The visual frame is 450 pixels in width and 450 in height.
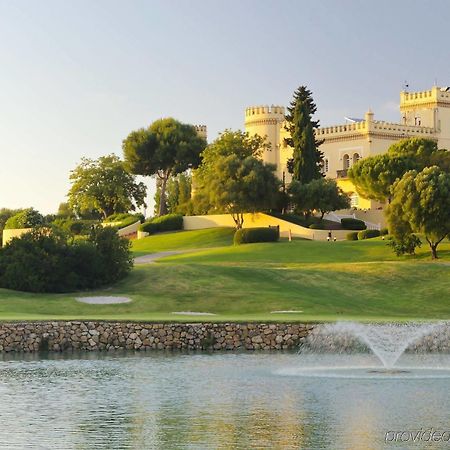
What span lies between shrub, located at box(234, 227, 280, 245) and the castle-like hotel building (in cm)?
2615

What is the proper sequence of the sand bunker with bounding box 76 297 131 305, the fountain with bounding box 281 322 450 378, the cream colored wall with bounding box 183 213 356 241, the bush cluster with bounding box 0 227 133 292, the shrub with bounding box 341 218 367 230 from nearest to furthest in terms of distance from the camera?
1. the fountain with bounding box 281 322 450 378
2. the sand bunker with bounding box 76 297 131 305
3. the bush cluster with bounding box 0 227 133 292
4. the cream colored wall with bounding box 183 213 356 241
5. the shrub with bounding box 341 218 367 230

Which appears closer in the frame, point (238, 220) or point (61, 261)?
point (61, 261)

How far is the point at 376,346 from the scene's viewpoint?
3466 centimetres

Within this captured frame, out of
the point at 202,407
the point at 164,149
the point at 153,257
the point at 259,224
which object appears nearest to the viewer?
the point at 202,407

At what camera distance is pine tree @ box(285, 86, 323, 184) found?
99.7 m

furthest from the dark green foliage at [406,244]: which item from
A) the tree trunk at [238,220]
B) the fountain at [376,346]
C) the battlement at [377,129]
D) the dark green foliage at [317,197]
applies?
the battlement at [377,129]

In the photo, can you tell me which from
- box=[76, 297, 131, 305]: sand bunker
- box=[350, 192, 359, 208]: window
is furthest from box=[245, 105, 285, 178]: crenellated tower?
box=[76, 297, 131, 305]: sand bunker

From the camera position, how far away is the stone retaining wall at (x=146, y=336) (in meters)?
36.8

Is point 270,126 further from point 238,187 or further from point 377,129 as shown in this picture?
point 238,187

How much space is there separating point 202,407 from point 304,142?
254 feet

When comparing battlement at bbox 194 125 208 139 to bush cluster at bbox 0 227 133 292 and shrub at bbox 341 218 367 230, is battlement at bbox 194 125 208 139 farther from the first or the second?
bush cluster at bbox 0 227 133 292

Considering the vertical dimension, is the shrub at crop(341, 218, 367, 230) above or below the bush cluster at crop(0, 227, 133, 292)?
above

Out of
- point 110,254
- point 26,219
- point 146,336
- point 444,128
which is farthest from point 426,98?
point 146,336

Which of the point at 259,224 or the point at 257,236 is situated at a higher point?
the point at 259,224
